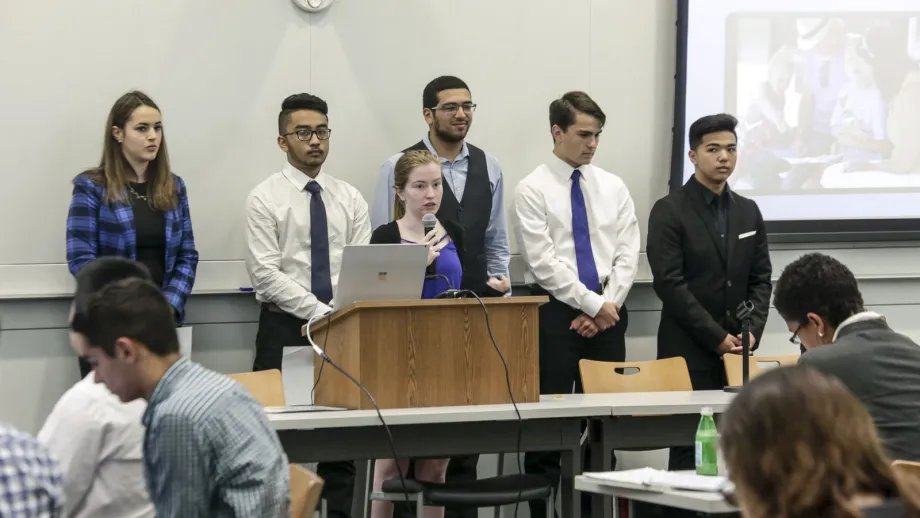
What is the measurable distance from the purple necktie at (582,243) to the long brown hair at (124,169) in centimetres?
194

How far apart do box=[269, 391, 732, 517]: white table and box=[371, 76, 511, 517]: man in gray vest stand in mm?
1439

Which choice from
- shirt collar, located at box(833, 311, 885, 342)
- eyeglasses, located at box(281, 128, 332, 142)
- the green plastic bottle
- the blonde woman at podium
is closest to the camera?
shirt collar, located at box(833, 311, 885, 342)

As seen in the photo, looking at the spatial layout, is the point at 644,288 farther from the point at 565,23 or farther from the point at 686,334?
the point at 565,23

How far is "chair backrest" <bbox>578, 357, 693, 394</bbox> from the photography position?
4.61 m

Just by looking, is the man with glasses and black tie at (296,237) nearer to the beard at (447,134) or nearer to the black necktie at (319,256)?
the black necktie at (319,256)

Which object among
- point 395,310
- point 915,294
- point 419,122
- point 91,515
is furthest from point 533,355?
point 915,294

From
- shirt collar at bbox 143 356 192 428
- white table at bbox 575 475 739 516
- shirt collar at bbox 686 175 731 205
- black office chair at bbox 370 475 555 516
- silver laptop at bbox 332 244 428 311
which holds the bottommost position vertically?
black office chair at bbox 370 475 555 516

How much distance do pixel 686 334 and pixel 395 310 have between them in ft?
7.42

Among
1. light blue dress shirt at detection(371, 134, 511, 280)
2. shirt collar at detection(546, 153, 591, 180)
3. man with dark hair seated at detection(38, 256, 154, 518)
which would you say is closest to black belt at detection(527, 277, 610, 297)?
light blue dress shirt at detection(371, 134, 511, 280)

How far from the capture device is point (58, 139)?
5246 mm

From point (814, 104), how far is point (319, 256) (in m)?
3.01

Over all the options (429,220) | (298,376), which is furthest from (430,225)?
(298,376)

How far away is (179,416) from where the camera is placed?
2160 millimetres

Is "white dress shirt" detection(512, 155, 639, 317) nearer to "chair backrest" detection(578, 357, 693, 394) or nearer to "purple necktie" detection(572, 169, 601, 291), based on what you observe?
"purple necktie" detection(572, 169, 601, 291)
